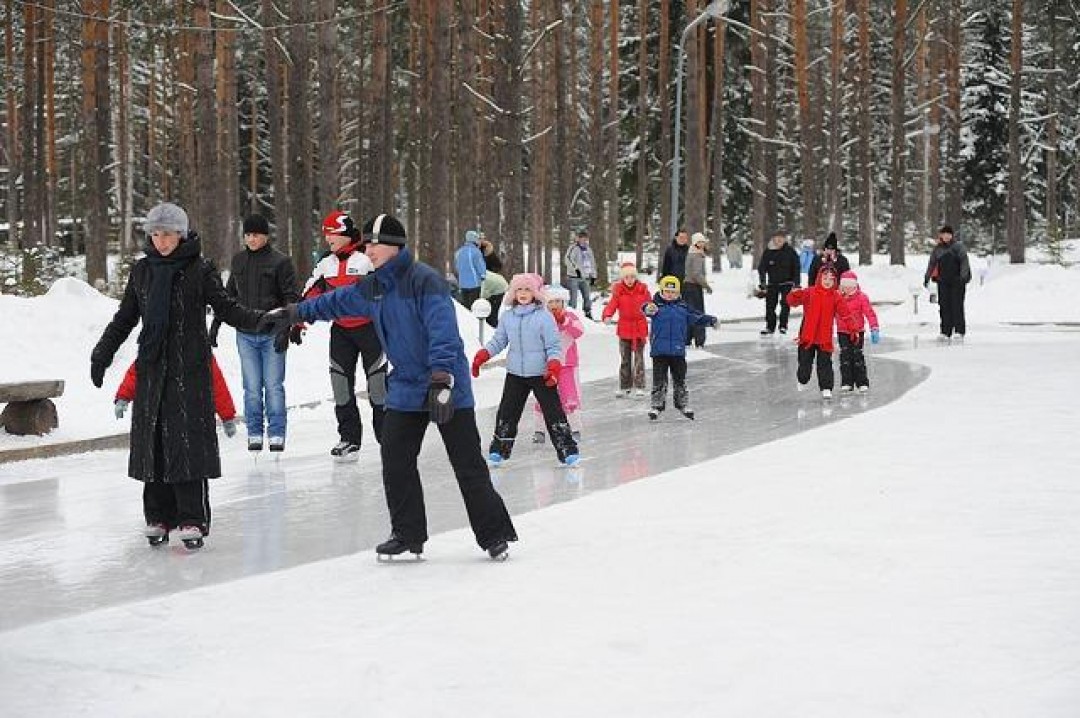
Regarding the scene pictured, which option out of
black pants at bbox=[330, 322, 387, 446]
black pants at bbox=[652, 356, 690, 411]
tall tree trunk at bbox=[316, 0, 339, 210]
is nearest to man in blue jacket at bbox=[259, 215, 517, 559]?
black pants at bbox=[330, 322, 387, 446]

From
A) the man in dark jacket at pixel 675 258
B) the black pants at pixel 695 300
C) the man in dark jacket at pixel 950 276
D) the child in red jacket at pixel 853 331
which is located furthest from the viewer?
the man in dark jacket at pixel 950 276

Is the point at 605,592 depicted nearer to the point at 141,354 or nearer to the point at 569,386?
the point at 141,354

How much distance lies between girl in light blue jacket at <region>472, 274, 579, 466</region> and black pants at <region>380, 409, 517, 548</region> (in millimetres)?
3494

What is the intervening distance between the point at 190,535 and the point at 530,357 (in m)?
3.94

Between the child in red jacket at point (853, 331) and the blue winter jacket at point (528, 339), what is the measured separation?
641 centimetres

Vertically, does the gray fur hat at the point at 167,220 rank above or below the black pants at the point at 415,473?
above

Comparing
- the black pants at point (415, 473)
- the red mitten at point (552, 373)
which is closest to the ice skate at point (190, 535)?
the black pants at point (415, 473)

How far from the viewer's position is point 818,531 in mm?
9273

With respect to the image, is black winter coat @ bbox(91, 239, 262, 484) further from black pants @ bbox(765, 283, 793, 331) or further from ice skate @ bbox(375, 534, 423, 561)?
black pants @ bbox(765, 283, 793, 331)

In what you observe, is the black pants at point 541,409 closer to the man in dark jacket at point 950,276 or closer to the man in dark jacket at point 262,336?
the man in dark jacket at point 262,336

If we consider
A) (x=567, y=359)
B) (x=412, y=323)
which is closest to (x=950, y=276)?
(x=567, y=359)

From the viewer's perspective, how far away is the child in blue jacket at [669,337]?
1577 cm

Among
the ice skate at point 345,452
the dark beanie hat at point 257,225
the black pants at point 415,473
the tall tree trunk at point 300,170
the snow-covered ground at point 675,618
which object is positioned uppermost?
the tall tree trunk at point 300,170

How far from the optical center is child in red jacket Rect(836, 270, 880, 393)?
58.8ft
